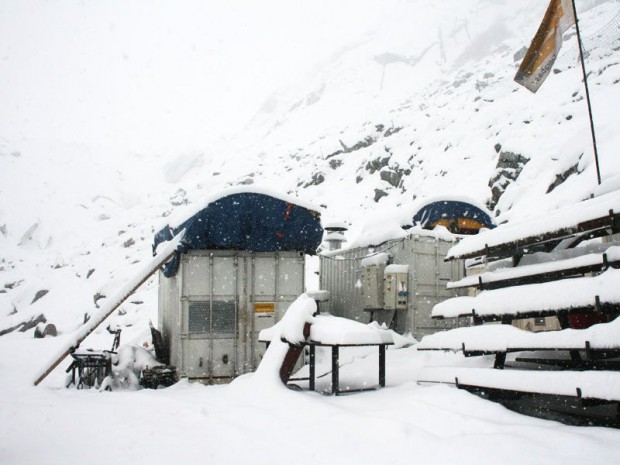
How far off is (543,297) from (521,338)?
0.69 metres

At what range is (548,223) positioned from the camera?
7082 millimetres

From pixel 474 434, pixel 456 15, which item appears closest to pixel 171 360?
A: pixel 474 434

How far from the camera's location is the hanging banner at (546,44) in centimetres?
1004

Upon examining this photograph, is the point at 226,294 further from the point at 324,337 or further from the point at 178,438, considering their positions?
the point at 178,438

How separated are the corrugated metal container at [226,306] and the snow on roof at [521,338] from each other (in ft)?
16.7

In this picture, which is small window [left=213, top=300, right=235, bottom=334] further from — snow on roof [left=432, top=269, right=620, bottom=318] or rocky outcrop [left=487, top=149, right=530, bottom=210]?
rocky outcrop [left=487, top=149, right=530, bottom=210]

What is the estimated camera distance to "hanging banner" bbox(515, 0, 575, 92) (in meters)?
10.0

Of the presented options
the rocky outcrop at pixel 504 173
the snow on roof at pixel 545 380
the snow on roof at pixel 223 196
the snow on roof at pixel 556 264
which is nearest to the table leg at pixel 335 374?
the snow on roof at pixel 545 380

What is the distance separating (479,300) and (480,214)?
10.2 meters

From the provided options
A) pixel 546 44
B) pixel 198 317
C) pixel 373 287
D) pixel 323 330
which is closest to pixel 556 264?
pixel 323 330

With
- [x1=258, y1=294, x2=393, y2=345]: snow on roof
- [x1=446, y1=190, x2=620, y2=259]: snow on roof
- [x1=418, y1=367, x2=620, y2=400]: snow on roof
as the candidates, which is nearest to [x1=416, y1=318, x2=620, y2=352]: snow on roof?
[x1=418, y1=367, x2=620, y2=400]: snow on roof

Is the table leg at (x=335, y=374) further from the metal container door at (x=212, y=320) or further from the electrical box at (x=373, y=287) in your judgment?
the electrical box at (x=373, y=287)

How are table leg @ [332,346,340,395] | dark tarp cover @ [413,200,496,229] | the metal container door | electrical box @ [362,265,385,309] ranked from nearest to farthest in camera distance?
1. table leg @ [332,346,340,395]
2. the metal container door
3. electrical box @ [362,265,385,309]
4. dark tarp cover @ [413,200,496,229]

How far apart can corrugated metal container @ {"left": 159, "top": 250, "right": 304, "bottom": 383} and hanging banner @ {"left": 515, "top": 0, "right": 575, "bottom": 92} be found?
7.32 metres
